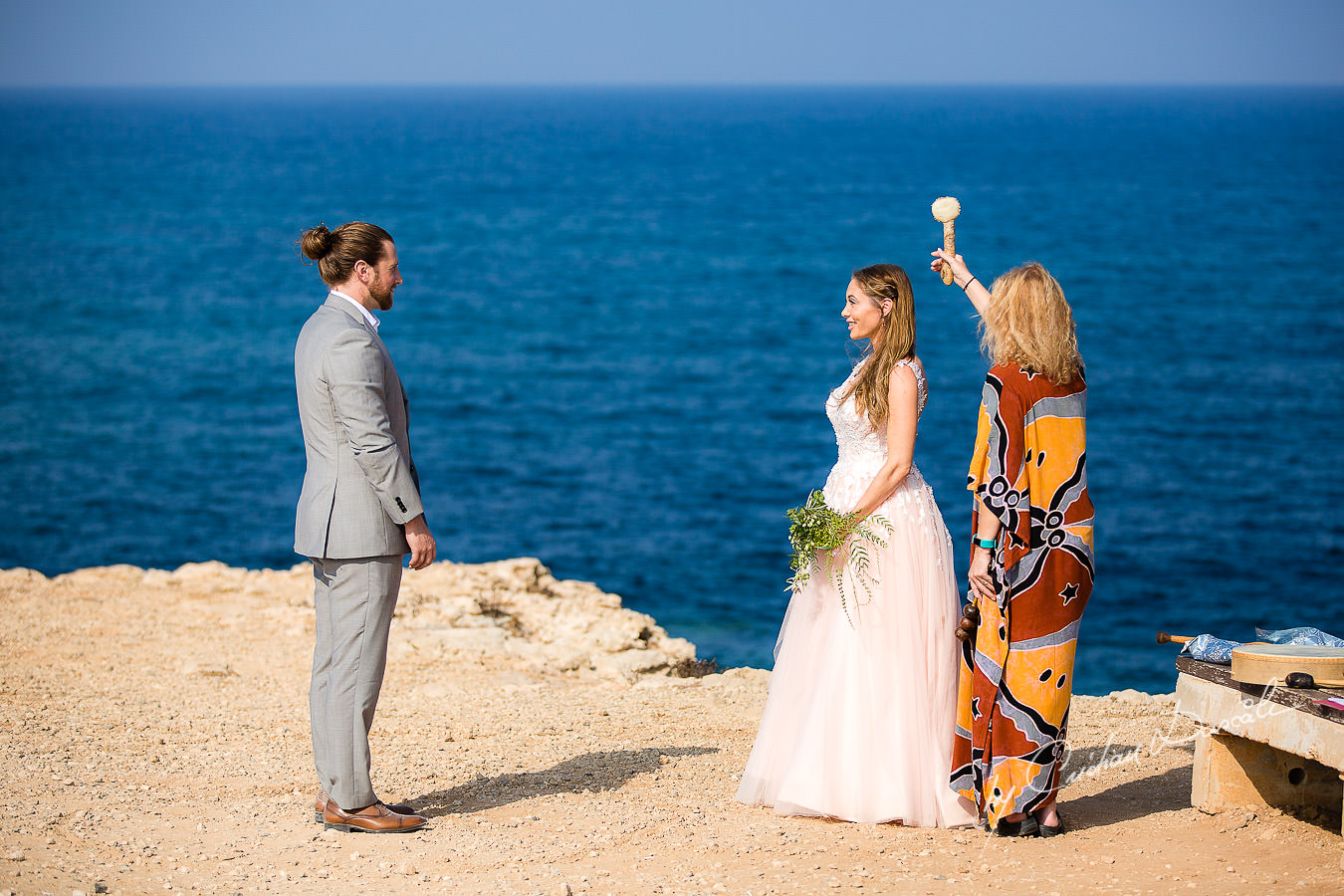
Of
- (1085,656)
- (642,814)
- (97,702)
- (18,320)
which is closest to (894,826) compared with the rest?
(642,814)

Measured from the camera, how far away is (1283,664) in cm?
526

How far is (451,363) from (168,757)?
35.3m

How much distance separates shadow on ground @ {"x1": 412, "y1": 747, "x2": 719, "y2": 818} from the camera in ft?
20.1

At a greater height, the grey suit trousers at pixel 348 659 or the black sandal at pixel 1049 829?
the grey suit trousers at pixel 348 659

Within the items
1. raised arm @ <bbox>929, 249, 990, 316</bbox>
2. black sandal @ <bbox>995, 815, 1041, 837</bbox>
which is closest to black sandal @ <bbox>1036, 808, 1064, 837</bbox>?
black sandal @ <bbox>995, 815, 1041, 837</bbox>

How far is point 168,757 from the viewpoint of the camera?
6875 millimetres

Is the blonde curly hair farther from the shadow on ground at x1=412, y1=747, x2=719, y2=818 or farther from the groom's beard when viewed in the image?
the shadow on ground at x1=412, y1=747, x2=719, y2=818

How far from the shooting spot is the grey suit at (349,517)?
5.22 metres

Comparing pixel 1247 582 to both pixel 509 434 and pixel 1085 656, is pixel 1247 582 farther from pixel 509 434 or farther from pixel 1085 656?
pixel 509 434

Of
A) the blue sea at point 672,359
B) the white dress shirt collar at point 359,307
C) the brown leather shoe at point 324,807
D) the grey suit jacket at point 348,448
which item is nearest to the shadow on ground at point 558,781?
the brown leather shoe at point 324,807

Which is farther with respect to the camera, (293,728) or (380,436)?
(293,728)

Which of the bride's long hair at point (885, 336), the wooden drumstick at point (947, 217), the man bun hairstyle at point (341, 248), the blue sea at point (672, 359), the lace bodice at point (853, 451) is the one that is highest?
the wooden drumstick at point (947, 217)

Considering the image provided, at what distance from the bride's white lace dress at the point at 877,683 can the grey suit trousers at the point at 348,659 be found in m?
1.80

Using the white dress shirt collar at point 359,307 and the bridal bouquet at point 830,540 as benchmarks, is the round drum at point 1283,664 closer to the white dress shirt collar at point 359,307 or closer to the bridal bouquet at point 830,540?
the bridal bouquet at point 830,540
